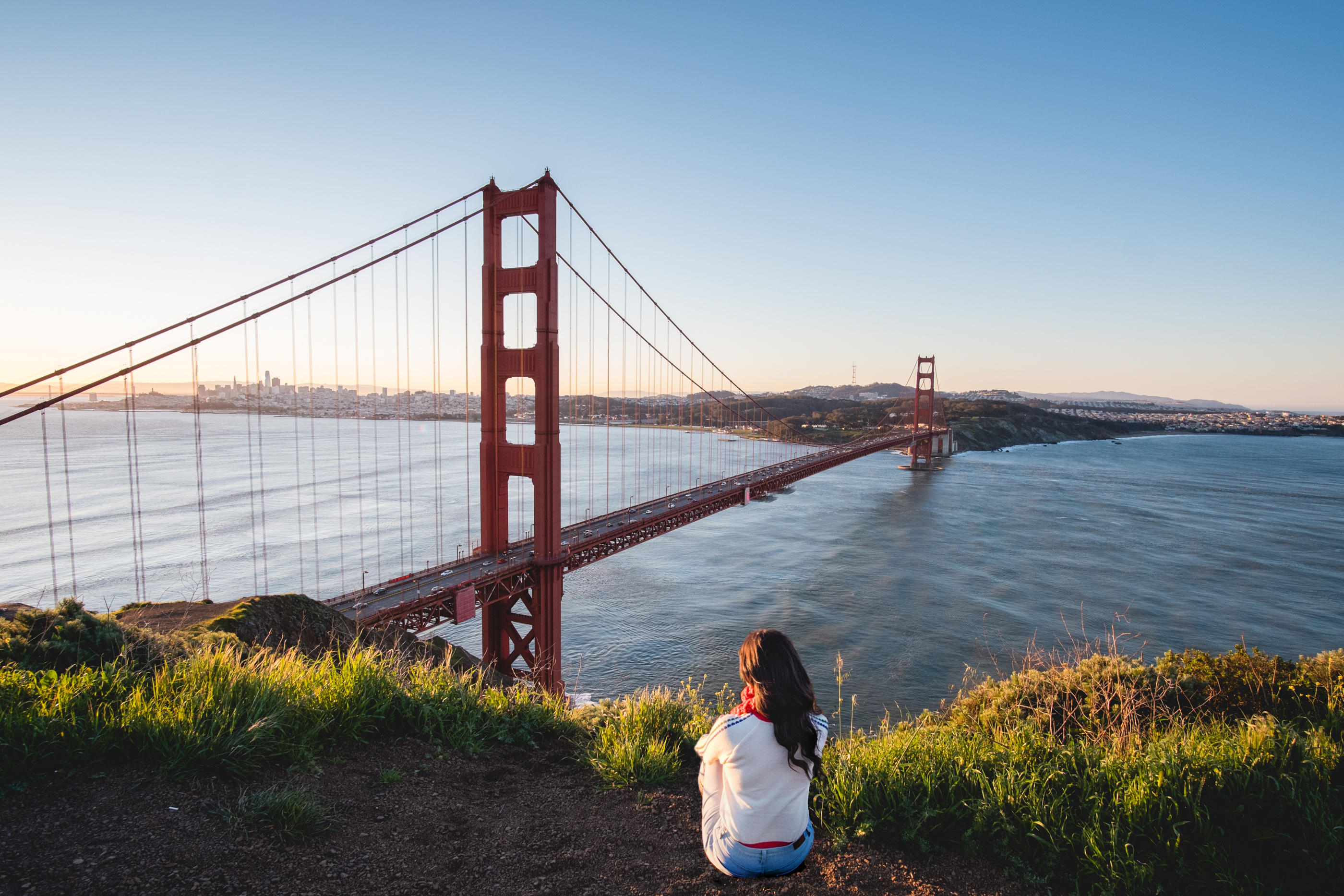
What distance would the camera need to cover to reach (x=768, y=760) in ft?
7.57

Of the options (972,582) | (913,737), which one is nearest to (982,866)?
(913,737)

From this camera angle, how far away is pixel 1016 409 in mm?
115812

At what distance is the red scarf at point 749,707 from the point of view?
2.33 m

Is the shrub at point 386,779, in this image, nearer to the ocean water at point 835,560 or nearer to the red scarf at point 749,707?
the red scarf at point 749,707

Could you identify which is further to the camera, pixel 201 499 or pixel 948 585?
pixel 948 585

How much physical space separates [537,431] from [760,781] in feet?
43.7

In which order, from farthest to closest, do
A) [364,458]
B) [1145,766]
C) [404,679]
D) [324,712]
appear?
[364,458], [404,679], [324,712], [1145,766]

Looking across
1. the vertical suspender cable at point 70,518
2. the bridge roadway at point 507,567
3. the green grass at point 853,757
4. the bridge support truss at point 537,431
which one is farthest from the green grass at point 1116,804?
the bridge support truss at point 537,431

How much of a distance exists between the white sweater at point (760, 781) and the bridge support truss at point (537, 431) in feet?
40.0

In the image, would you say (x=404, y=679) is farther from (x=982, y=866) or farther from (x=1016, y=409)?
(x=1016, y=409)

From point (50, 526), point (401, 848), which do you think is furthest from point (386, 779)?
point (50, 526)

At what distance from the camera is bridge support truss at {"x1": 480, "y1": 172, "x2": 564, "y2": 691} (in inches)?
569

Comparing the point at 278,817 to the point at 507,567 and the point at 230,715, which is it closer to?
the point at 230,715

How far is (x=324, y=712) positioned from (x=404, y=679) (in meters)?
1.09
